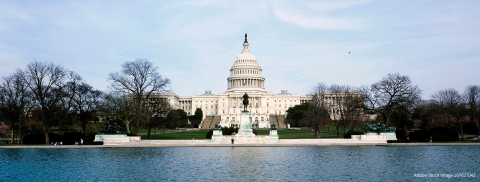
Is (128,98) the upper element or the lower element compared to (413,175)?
upper

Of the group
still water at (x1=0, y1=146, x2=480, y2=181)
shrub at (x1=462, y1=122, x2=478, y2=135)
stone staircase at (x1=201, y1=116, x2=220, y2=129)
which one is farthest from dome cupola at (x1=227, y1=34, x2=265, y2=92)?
→ still water at (x1=0, y1=146, x2=480, y2=181)

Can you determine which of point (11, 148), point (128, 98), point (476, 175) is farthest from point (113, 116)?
point (476, 175)

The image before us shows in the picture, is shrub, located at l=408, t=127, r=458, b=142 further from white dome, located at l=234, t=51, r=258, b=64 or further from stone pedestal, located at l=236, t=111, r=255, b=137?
white dome, located at l=234, t=51, r=258, b=64

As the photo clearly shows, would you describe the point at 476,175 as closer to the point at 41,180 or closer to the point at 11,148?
the point at 41,180

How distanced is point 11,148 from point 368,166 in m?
29.4

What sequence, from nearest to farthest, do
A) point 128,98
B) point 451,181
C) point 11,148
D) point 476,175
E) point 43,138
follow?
point 451,181 < point 476,175 < point 11,148 < point 43,138 < point 128,98

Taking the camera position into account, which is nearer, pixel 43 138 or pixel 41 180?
pixel 41 180

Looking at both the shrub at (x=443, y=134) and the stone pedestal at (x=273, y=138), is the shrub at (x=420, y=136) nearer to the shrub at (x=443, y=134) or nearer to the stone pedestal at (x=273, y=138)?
the shrub at (x=443, y=134)

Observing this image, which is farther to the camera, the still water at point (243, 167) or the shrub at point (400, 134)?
the shrub at point (400, 134)

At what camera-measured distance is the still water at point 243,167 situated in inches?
846

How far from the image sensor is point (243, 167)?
24.6 metres

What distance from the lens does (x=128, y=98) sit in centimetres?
5656

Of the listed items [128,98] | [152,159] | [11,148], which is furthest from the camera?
[128,98]

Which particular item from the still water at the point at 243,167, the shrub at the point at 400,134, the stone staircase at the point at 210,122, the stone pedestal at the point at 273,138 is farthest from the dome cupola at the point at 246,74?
the still water at the point at 243,167
